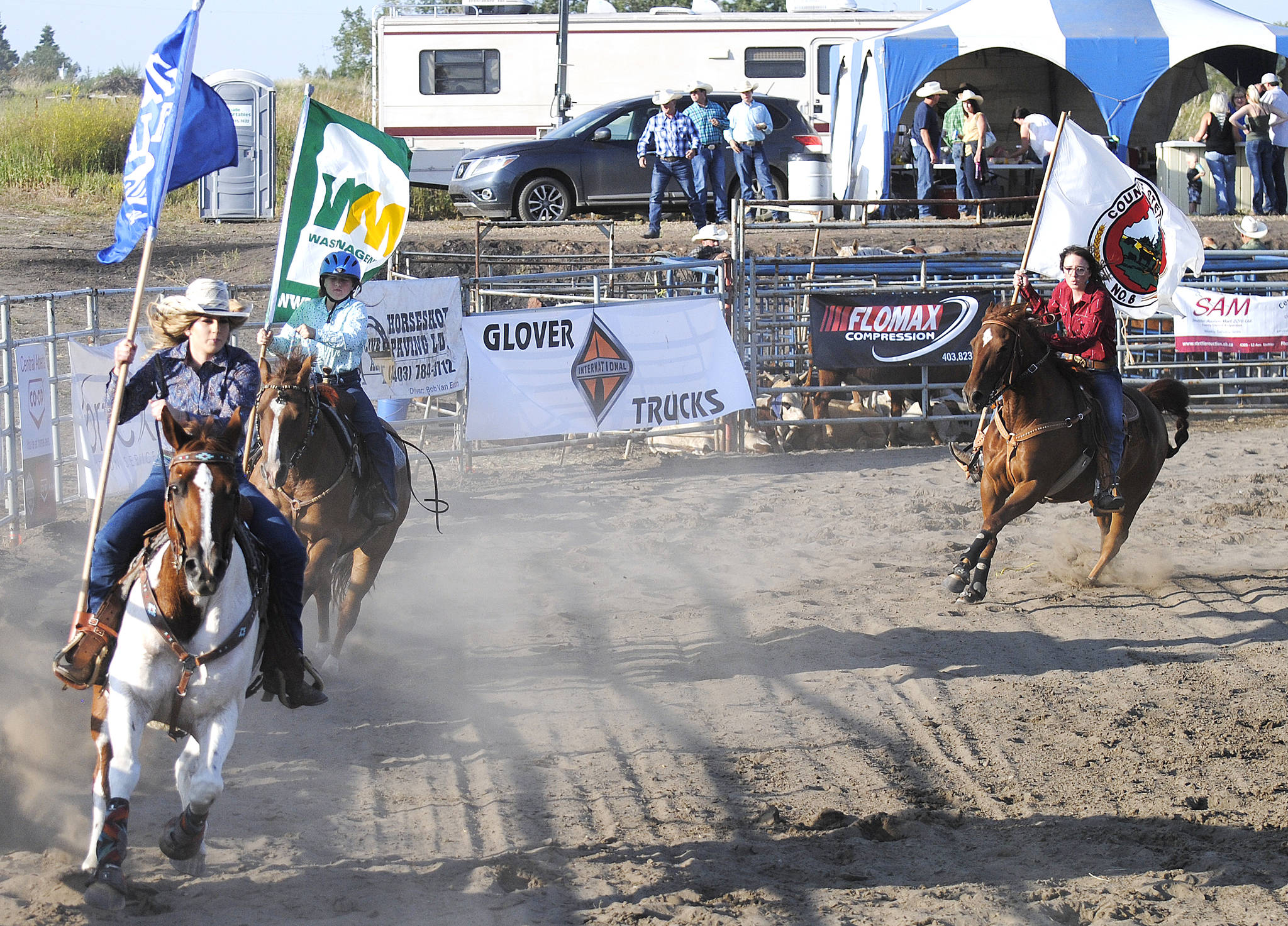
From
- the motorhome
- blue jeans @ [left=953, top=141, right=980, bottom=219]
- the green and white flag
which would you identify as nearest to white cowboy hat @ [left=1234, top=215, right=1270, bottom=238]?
blue jeans @ [left=953, top=141, right=980, bottom=219]

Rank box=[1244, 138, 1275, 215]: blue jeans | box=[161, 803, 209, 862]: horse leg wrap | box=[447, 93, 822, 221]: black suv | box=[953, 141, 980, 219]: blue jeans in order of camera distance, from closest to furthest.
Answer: box=[161, 803, 209, 862]: horse leg wrap → box=[953, 141, 980, 219]: blue jeans → box=[447, 93, 822, 221]: black suv → box=[1244, 138, 1275, 215]: blue jeans

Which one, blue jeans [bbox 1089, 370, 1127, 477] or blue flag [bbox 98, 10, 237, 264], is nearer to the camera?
blue flag [bbox 98, 10, 237, 264]

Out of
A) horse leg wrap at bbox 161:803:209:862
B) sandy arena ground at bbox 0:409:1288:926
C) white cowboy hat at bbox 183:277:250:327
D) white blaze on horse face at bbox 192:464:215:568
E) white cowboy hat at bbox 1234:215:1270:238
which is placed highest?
white cowboy hat at bbox 1234:215:1270:238

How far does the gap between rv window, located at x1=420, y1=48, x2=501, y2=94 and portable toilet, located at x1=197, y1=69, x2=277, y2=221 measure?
2917 mm

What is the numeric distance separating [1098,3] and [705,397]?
39.4ft

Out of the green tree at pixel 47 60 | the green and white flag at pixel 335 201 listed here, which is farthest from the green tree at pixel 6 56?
the green and white flag at pixel 335 201

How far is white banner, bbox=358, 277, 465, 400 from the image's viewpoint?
36.3 ft

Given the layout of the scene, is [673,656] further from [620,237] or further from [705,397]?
[620,237]

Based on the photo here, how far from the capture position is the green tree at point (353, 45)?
54812 millimetres

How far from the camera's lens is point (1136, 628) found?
314 inches

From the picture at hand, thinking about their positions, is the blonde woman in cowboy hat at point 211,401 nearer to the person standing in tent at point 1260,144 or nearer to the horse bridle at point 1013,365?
the horse bridle at point 1013,365

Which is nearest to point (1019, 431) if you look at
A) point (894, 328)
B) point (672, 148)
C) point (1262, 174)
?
→ point (894, 328)

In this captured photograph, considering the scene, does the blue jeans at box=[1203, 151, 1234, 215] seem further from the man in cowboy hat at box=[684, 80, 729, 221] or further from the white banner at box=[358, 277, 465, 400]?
the white banner at box=[358, 277, 465, 400]

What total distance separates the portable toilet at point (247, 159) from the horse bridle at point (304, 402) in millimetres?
18257
